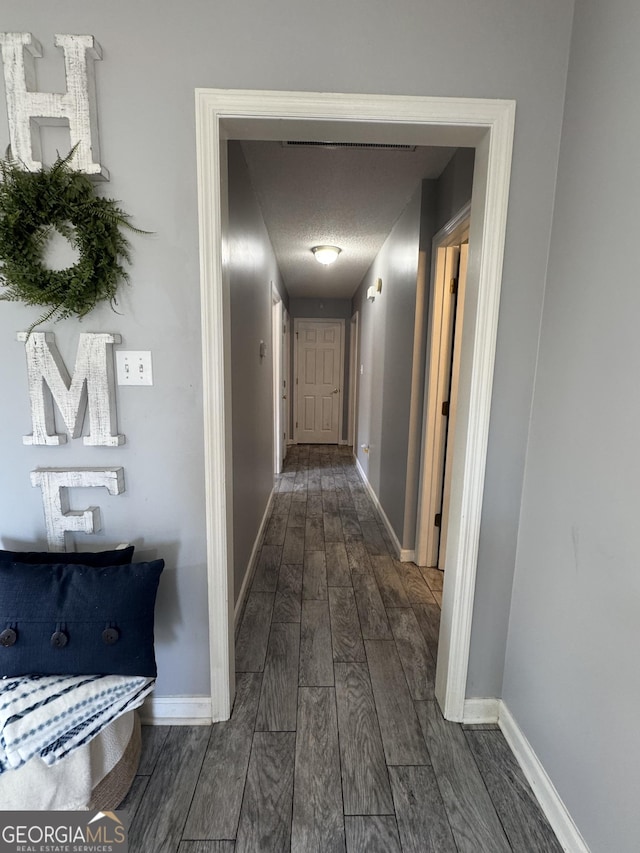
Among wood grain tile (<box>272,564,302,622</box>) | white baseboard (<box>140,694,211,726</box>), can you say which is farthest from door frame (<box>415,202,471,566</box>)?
white baseboard (<box>140,694,211,726</box>)

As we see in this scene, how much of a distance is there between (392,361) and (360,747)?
7.90 feet

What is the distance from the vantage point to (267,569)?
249cm

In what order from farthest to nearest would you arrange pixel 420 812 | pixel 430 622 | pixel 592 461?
pixel 430 622 < pixel 420 812 < pixel 592 461

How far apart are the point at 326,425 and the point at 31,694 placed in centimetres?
545

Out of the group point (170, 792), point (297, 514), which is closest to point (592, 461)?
point (170, 792)

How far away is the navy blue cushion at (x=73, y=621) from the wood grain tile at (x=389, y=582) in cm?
141

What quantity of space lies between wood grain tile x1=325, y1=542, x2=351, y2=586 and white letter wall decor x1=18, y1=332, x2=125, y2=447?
1.64 metres

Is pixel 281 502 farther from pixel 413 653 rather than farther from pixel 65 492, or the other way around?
pixel 65 492

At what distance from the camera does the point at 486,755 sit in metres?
1.32

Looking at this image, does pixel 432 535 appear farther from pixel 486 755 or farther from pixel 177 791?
pixel 177 791

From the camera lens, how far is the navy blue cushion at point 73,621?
106 centimetres

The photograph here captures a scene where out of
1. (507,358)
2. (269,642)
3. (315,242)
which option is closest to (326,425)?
(315,242)

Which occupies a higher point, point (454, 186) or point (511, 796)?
point (454, 186)

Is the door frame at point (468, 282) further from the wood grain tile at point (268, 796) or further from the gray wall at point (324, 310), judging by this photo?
the gray wall at point (324, 310)
